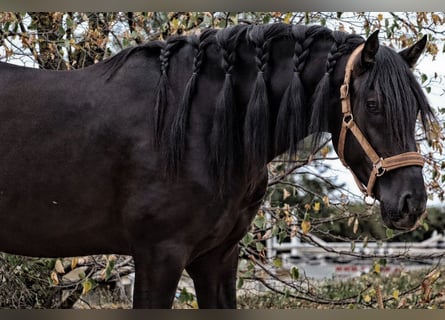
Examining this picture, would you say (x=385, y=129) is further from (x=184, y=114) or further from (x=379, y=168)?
(x=184, y=114)

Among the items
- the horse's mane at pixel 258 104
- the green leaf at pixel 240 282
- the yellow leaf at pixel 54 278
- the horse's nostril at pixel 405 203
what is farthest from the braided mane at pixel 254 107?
the yellow leaf at pixel 54 278

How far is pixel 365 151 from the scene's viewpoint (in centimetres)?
251

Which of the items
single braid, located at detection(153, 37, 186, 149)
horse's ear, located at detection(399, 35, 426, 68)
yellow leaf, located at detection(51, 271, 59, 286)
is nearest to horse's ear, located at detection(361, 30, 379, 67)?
horse's ear, located at detection(399, 35, 426, 68)

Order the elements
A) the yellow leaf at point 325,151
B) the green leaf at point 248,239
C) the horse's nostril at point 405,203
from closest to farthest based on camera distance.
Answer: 1. the horse's nostril at point 405,203
2. the green leaf at point 248,239
3. the yellow leaf at point 325,151

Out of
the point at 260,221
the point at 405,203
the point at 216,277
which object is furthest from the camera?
the point at 260,221

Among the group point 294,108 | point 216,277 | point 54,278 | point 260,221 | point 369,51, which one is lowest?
point 54,278

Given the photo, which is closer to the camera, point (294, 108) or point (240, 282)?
point (294, 108)

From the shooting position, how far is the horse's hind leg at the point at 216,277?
2.89 m

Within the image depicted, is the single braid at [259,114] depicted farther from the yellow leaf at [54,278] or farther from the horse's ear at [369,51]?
the yellow leaf at [54,278]

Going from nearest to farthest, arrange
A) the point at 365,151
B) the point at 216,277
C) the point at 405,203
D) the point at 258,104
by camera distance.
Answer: the point at 405,203 → the point at 365,151 → the point at 258,104 → the point at 216,277

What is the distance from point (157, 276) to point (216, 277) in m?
0.43

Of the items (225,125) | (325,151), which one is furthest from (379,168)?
(325,151)

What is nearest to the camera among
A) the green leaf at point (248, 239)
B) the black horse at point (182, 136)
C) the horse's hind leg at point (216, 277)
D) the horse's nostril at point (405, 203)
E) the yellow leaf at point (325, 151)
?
the horse's nostril at point (405, 203)

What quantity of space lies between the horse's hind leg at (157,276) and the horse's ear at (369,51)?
106 cm
